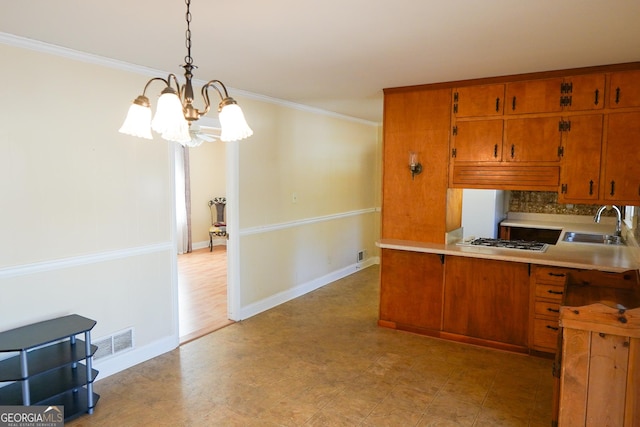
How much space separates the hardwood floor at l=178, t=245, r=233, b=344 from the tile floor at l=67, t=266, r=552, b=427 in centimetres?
27

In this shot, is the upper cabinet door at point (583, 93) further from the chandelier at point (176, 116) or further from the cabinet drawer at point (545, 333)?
the chandelier at point (176, 116)

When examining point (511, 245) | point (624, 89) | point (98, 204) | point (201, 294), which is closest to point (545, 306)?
point (511, 245)

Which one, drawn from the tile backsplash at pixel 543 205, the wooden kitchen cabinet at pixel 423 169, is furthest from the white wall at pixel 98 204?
the tile backsplash at pixel 543 205

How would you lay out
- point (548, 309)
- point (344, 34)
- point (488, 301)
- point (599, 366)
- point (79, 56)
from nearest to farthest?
point (599, 366) < point (344, 34) < point (79, 56) < point (548, 309) < point (488, 301)

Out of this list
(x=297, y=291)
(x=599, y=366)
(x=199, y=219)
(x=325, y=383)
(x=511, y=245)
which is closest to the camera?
(x=599, y=366)

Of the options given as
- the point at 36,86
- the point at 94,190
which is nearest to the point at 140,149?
the point at 94,190

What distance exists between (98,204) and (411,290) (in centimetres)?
287

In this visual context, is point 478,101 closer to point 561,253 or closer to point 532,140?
point 532,140

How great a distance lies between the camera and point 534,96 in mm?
3535

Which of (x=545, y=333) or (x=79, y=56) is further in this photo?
(x=545, y=333)

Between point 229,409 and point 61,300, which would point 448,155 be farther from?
point 61,300

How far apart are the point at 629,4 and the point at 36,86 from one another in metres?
3.50

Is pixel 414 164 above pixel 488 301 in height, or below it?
above

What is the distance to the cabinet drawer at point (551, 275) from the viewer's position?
340 cm
